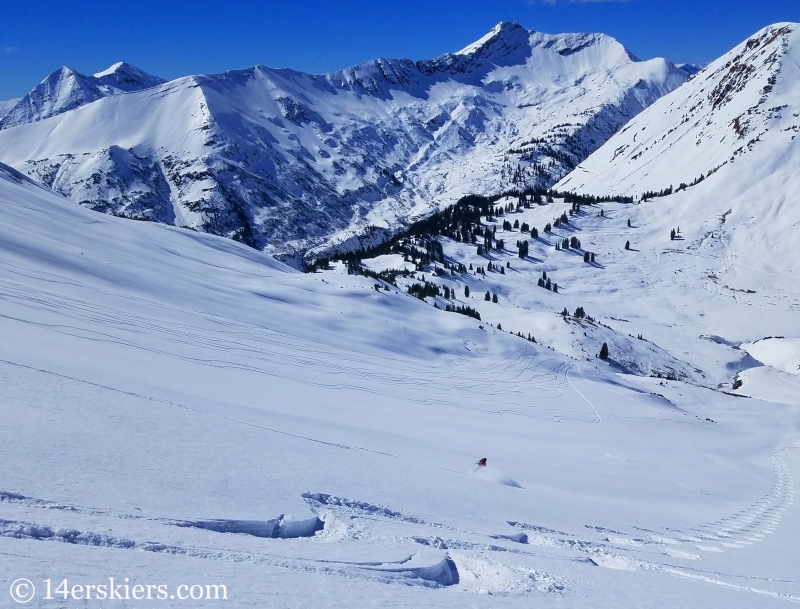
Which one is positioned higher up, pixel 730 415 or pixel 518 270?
pixel 518 270

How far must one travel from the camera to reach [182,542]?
874cm

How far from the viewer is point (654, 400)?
59.8 m

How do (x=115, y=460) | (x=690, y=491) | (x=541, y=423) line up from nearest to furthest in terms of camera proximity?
(x=115, y=460), (x=690, y=491), (x=541, y=423)

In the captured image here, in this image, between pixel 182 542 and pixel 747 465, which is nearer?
pixel 182 542

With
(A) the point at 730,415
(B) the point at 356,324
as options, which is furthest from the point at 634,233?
(B) the point at 356,324

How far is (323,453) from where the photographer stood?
1582cm

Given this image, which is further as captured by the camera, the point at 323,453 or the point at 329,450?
the point at 329,450

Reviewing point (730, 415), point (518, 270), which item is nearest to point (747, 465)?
point (730, 415)

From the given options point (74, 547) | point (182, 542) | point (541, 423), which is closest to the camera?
point (74, 547)

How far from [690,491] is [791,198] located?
189810 mm

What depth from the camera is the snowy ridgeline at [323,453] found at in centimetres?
905

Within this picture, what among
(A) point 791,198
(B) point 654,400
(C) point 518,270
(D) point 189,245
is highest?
(A) point 791,198

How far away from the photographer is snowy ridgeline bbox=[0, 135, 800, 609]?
905 centimetres

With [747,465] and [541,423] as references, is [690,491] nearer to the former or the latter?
[541,423]
